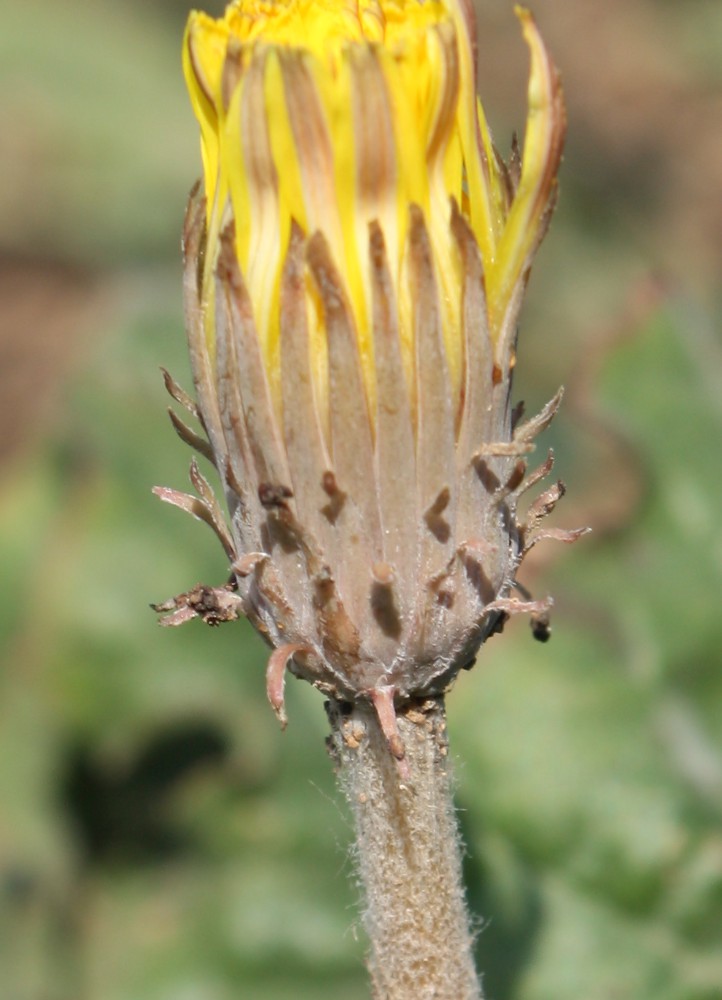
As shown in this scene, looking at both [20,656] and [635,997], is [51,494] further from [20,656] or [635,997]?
[635,997]

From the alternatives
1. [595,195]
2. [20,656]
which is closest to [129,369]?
[20,656]

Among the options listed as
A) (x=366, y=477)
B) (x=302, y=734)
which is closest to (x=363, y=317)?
(x=366, y=477)

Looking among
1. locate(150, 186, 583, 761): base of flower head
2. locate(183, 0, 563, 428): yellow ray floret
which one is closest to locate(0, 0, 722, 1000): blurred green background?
locate(150, 186, 583, 761): base of flower head

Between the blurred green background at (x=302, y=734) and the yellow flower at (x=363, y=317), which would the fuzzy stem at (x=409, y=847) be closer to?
the yellow flower at (x=363, y=317)

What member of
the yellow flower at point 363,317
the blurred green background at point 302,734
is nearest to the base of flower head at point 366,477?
the yellow flower at point 363,317

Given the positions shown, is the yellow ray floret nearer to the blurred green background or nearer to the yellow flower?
the yellow flower

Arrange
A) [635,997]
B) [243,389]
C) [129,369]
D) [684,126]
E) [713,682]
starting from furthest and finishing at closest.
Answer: [684,126] < [129,369] < [713,682] < [635,997] < [243,389]

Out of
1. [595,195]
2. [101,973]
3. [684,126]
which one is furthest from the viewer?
[684,126]
